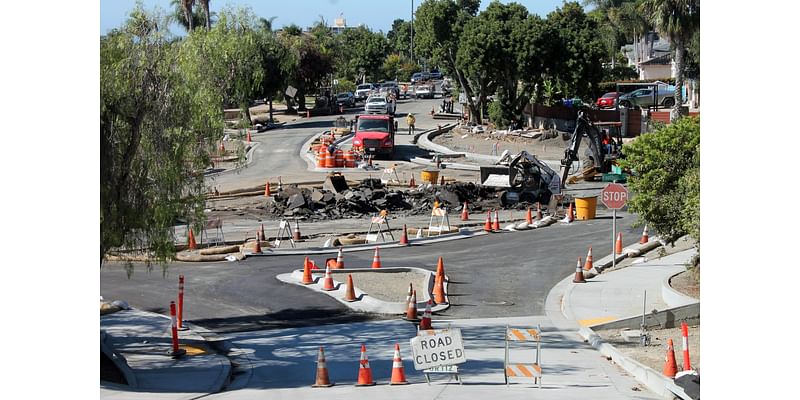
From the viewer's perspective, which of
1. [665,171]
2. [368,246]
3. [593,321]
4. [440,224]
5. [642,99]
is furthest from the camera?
[642,99]

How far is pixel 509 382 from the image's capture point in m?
15.5

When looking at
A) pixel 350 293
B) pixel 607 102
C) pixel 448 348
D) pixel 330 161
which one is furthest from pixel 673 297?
pixel 607 102

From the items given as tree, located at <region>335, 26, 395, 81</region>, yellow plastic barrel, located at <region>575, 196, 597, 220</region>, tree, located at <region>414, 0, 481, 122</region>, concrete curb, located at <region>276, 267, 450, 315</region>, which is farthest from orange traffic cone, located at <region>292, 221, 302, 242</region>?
tree, located at <region>335, 26, 395, 81</region>

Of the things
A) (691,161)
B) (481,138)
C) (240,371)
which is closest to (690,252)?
(691,161)

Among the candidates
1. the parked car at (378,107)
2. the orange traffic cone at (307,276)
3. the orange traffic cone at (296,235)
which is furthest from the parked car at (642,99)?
the orange traffic cone at (307,276)

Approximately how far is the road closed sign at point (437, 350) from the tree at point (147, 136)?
16.3 ft

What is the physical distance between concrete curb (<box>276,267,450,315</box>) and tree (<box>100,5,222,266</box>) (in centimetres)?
514

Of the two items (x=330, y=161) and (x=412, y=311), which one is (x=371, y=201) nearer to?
(x=330, y=161)

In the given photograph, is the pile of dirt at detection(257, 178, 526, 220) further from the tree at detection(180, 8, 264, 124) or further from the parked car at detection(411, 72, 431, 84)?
the parked car at detection(411, 72, 431, 84)

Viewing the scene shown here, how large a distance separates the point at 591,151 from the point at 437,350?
3099 centimetres

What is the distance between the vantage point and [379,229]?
1206 inches

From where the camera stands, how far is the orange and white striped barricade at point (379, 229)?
29703mm

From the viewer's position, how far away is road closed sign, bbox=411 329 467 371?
48.7 ft

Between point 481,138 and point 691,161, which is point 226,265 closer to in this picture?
point 691,161
